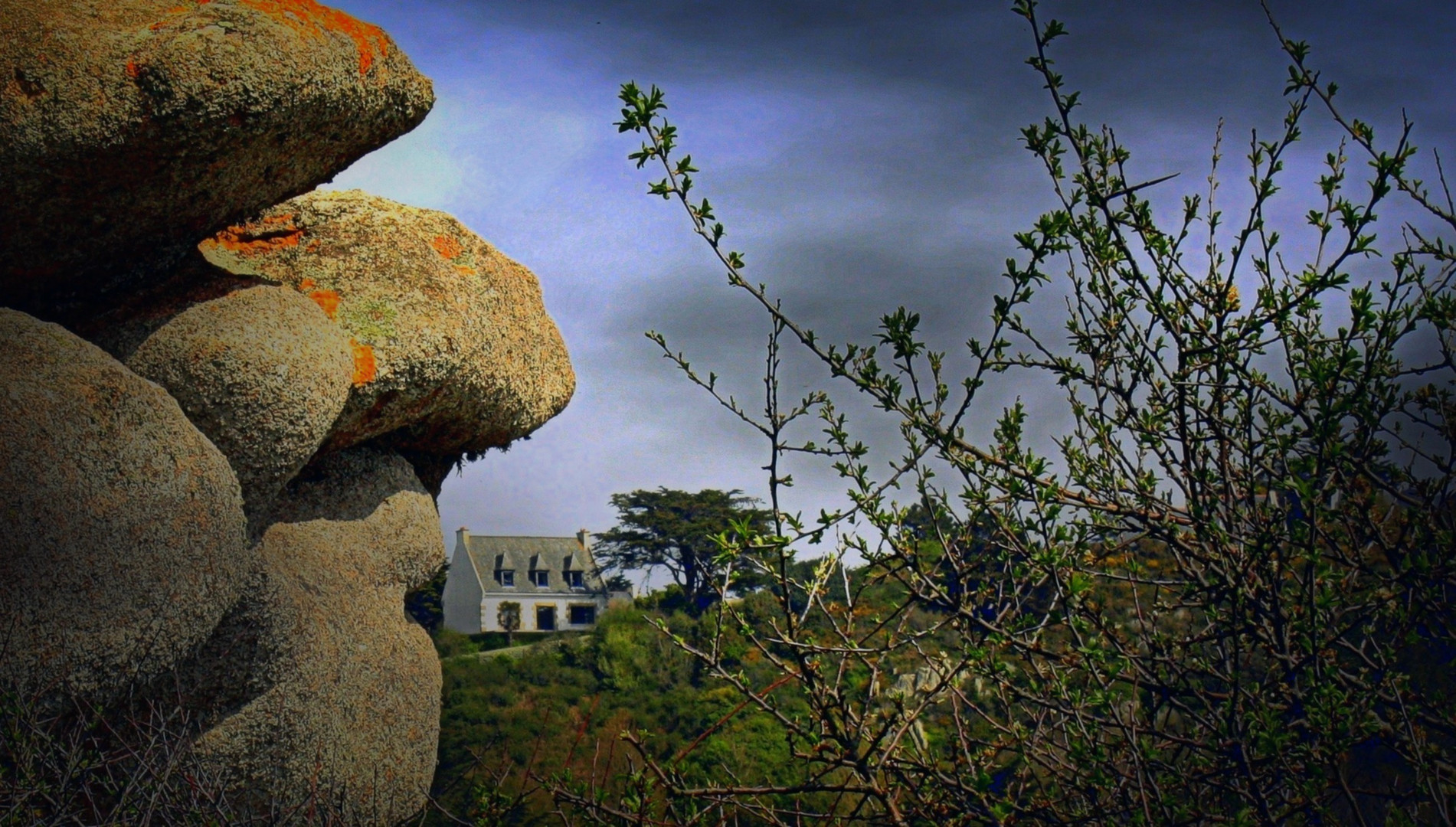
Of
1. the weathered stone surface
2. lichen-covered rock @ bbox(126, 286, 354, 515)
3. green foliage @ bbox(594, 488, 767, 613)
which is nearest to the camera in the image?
the weathered stone surface

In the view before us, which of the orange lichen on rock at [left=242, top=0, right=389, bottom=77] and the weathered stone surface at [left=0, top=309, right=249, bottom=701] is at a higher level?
the orange lichen on rock at [left=242, top=0, right=389, bottom=77]

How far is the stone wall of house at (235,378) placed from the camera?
4.95 m

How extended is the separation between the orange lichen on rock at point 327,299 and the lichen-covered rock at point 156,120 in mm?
718

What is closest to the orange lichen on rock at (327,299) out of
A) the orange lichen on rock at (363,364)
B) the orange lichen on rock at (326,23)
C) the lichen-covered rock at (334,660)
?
the orange lichen on rock at (363,364)

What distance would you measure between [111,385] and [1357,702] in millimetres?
4853

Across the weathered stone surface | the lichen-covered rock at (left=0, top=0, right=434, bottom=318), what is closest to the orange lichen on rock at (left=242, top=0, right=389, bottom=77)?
the lichen-covered rock at (left=0, top=0, right=434, bottom=318)

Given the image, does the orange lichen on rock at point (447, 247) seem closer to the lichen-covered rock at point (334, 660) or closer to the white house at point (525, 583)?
the lichen-covered rock at point (334, 660)

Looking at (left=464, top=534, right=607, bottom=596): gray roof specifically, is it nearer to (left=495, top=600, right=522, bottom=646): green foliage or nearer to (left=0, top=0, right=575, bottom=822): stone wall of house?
(left=495, top=600, right=522, bottom=646): green foliage

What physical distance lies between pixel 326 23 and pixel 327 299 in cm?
157

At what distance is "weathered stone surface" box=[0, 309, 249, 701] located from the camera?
15.4 ft

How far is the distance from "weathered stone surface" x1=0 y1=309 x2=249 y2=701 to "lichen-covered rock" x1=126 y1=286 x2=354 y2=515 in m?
0.33

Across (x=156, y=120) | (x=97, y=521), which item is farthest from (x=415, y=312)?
(x=97, y=521)

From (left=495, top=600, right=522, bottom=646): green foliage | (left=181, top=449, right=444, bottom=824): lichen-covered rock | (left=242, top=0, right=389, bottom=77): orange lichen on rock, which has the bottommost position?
(left=181, top=449, right=444, bottom=824): lichen-covered rock

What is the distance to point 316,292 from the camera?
680cm
